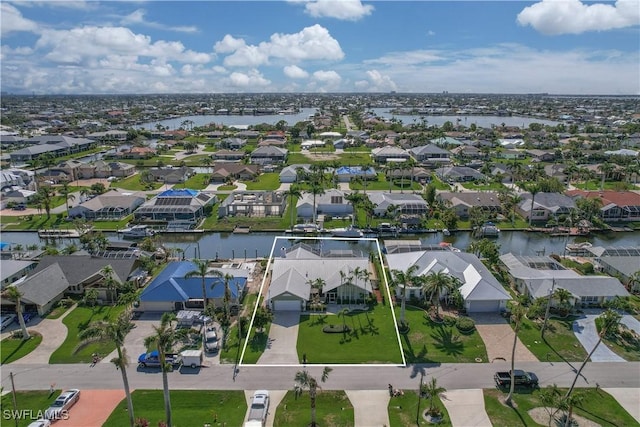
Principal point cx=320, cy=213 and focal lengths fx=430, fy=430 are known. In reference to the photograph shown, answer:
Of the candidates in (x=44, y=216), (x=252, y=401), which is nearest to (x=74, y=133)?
(x=44, y=216)

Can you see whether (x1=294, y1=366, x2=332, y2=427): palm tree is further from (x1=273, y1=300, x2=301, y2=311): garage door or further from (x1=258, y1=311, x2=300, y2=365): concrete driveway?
(x1=273, y1=300, x2=301, y2=311): garage door

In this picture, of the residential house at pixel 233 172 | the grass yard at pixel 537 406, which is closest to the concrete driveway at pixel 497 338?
the grass yard at pixel 537 406

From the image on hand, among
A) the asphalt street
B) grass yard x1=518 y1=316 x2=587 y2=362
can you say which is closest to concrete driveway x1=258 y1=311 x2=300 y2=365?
the asphalt street

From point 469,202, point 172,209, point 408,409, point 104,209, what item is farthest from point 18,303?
point 469,202

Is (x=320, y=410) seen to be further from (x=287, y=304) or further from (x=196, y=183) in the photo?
(x=196, y=183)

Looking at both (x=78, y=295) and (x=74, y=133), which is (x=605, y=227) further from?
(x=74, y=133)

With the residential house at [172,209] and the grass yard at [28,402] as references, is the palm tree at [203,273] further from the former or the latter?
the residential house at [172,209]
